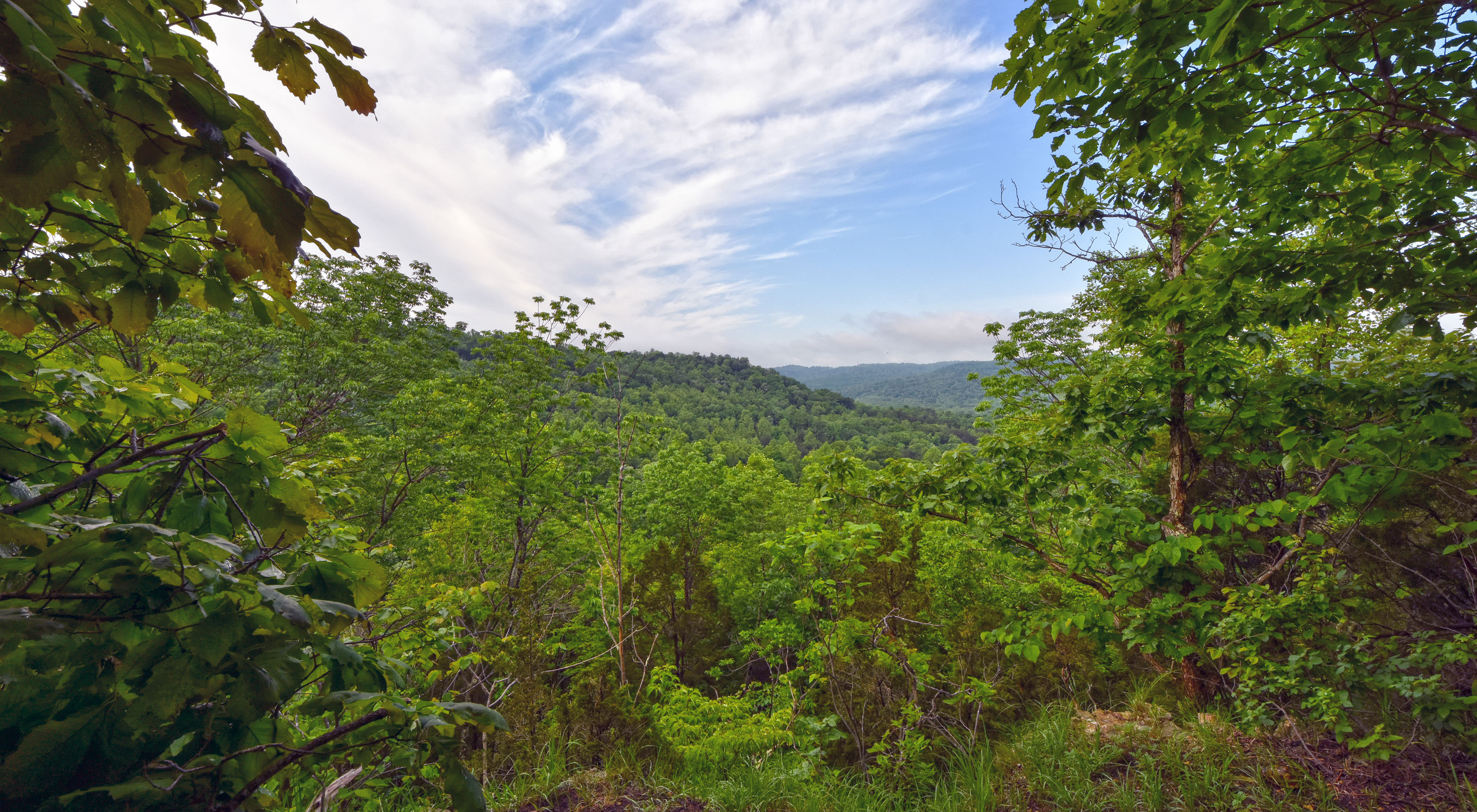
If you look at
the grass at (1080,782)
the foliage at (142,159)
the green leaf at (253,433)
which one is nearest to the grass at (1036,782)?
the grass at (1080,782)

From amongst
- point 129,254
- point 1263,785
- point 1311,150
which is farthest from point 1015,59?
point 1263,785

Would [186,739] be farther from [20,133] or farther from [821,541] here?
[821,541]

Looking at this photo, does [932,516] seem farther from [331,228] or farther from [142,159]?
[142,159]

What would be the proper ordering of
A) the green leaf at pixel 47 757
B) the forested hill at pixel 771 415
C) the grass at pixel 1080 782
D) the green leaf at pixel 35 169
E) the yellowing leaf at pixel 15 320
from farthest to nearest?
the forested hill at pixel 771 415, the grass at pixel 1080 782, the yellowing leaf at pixel 15 320, the green leaf at pixel 47 757, the green leaf at pixel 35 169

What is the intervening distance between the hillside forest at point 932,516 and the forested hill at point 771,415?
119ft

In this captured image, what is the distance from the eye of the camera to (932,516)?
4672mm

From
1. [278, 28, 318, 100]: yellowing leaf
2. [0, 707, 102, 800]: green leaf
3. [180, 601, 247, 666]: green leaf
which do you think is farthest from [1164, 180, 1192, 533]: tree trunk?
[0, 707, 102, 800]: green leaf

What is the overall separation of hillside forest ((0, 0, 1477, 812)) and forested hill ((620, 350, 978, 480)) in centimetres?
3630

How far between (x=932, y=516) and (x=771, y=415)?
88612 millimetres

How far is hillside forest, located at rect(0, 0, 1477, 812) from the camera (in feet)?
2.96

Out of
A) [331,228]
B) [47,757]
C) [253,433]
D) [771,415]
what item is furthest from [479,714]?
[771,415]

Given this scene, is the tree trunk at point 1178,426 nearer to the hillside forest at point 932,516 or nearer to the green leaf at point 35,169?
the hillside forest at point 932,516

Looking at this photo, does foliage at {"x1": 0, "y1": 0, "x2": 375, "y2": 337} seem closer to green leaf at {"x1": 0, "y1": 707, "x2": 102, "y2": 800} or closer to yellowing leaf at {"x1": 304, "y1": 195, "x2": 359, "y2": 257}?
yellowing leaf at {"x1": 304, "y1": 195, "x2": 359, "y2": 257}

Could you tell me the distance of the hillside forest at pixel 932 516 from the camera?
0.90 meters
